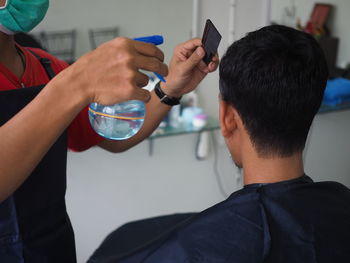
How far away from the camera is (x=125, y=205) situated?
278 centimetres

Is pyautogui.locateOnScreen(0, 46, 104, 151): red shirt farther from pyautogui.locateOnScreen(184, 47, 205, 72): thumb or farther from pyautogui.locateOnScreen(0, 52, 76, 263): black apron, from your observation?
pyautogui.locateOnScreen(184, 47, 205, 72): thumb

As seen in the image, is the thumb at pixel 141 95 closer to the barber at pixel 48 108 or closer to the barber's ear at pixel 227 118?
the barber at pixel 48 108

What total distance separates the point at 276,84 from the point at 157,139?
1718 mm

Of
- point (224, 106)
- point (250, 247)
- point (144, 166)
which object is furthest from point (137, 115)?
point (144, 166)

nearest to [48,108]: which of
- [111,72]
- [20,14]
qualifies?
[111,72]

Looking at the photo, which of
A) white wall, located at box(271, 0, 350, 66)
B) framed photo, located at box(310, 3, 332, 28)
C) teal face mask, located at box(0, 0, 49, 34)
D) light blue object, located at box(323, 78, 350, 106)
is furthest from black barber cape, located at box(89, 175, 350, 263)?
framed photo, located at box(310, 3, 332, 28)

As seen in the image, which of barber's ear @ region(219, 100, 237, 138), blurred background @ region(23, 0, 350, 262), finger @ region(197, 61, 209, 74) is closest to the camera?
barber's ear @ region(219, 100, 237, 138)

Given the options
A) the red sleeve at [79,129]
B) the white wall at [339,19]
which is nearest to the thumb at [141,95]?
the red sleeve at [79,129]

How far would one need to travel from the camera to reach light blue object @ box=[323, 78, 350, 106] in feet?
10.0

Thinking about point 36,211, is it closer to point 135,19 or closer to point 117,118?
point 117,118

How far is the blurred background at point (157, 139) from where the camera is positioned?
2.57m

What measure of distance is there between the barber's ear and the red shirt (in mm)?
474

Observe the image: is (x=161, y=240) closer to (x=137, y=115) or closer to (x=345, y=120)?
(x=137, y=115)

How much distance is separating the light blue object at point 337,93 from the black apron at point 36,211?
226cm
